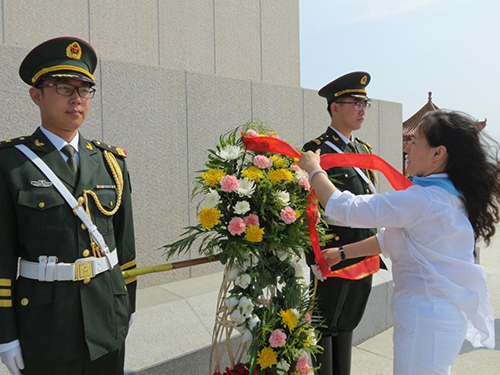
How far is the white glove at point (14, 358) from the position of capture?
5.05 ft

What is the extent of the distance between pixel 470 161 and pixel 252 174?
90cm

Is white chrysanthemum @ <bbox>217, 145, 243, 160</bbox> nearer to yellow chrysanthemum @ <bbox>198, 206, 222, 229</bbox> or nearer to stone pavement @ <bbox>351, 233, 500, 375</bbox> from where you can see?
yellow chrysanthemum @ <bbox>198, 206, 222, 229</bbox>

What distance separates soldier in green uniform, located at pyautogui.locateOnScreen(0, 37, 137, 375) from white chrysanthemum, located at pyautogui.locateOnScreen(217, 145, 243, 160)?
536 mm

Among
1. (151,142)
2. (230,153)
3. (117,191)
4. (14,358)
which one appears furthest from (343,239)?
(151,142)

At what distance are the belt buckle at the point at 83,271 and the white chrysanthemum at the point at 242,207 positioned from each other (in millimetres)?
634

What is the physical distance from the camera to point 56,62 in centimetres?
163

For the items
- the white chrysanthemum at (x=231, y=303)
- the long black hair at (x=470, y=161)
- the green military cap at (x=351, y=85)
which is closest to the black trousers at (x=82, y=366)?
the white chrysanthemum at (x=231, y=303)

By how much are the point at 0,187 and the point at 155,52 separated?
3.93m

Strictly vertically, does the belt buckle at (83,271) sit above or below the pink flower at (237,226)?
below

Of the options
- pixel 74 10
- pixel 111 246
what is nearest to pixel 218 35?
pixel 74 10

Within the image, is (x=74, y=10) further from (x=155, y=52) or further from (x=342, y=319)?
(x=342, y=319)

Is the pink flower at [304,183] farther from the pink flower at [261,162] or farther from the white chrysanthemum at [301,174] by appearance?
the pink flower at [261,162]

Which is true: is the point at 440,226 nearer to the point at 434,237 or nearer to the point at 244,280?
the point at 434,237

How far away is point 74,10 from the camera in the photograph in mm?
4398
